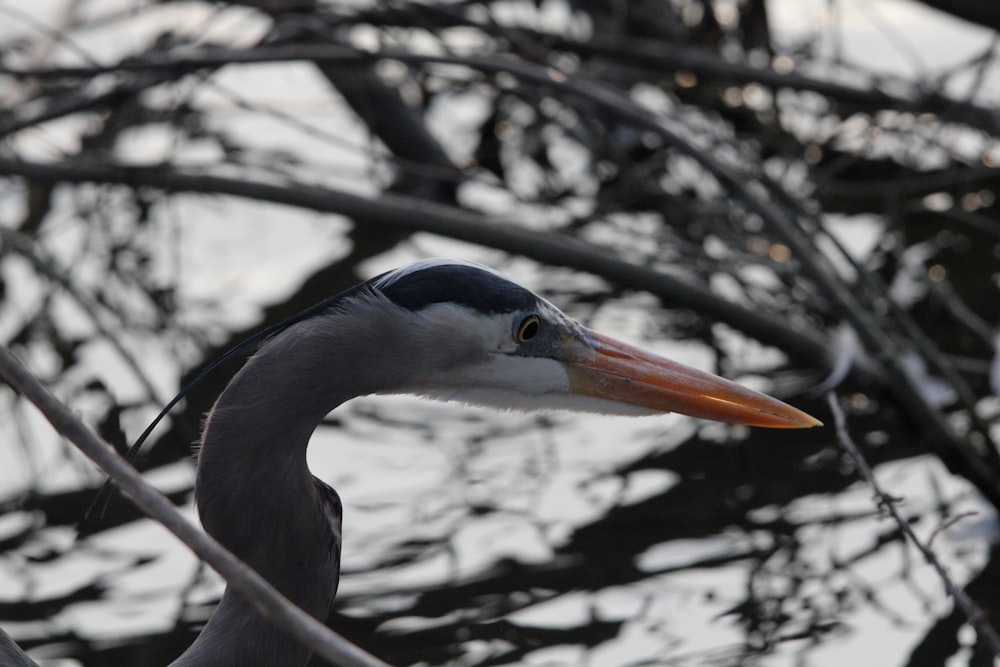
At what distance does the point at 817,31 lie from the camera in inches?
204

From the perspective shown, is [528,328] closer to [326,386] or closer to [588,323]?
[326,386]

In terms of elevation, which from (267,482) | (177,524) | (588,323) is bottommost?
(177,524)

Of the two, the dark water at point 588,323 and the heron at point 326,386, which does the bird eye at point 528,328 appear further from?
the dark water at point 588,323

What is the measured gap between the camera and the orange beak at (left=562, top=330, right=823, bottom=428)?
2.48m

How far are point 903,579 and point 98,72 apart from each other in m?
2.20

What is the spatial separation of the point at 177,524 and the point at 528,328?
974 mm

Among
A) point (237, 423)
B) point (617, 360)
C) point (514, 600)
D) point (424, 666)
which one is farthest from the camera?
point (514, 600)

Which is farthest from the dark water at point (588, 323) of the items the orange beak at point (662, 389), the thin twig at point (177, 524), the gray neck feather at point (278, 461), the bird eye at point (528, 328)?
the thin twig at point (177, 524)

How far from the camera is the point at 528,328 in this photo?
7.79 feet

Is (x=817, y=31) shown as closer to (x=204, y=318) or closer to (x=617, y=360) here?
(x=204, y=318)

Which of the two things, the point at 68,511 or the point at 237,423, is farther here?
the point at 68,511

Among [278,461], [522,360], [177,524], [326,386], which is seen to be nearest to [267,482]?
[278,461]

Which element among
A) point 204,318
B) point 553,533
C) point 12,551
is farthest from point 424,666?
point 204,318

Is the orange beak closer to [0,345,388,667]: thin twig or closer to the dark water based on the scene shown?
the dark water
